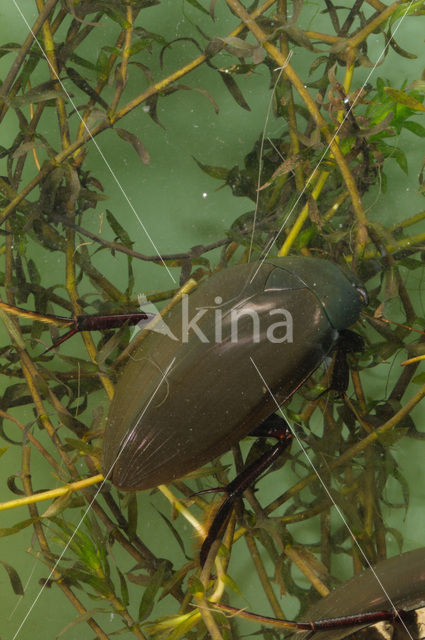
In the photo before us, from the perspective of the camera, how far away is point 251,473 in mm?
883

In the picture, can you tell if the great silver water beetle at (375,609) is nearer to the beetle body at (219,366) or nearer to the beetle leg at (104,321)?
the beetle body at (219,366)

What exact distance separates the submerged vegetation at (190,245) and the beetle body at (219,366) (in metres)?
0.09

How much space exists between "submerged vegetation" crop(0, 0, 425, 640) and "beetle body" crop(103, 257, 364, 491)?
0.09 meters

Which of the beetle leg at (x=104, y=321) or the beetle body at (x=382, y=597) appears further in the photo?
the beetle leg at (x=104, y=321)

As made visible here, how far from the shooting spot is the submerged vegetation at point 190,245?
93 cm

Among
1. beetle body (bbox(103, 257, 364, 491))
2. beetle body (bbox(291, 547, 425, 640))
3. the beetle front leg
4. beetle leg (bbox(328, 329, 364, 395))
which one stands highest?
beetle body (bbox(103, 257, 364, 491))

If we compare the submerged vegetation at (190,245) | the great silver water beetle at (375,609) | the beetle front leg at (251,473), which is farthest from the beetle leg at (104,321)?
the great silver water beetle at (375,609)

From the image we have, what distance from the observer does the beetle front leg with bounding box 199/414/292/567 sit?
0.87m

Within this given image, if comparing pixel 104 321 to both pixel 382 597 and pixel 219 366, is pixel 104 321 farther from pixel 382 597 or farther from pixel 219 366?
pixel 382 597

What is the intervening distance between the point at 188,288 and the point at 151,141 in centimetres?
30

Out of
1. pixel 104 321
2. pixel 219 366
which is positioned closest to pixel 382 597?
pixel 219 366

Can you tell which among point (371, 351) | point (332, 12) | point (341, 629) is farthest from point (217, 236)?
point (341, 629)

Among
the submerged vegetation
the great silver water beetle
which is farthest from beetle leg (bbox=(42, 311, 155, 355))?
the great silver water beetle

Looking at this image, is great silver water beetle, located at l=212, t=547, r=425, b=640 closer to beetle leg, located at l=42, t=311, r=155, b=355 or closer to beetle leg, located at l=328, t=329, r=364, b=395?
beetle leg, located at l=328, t=329, r=364, b=395
